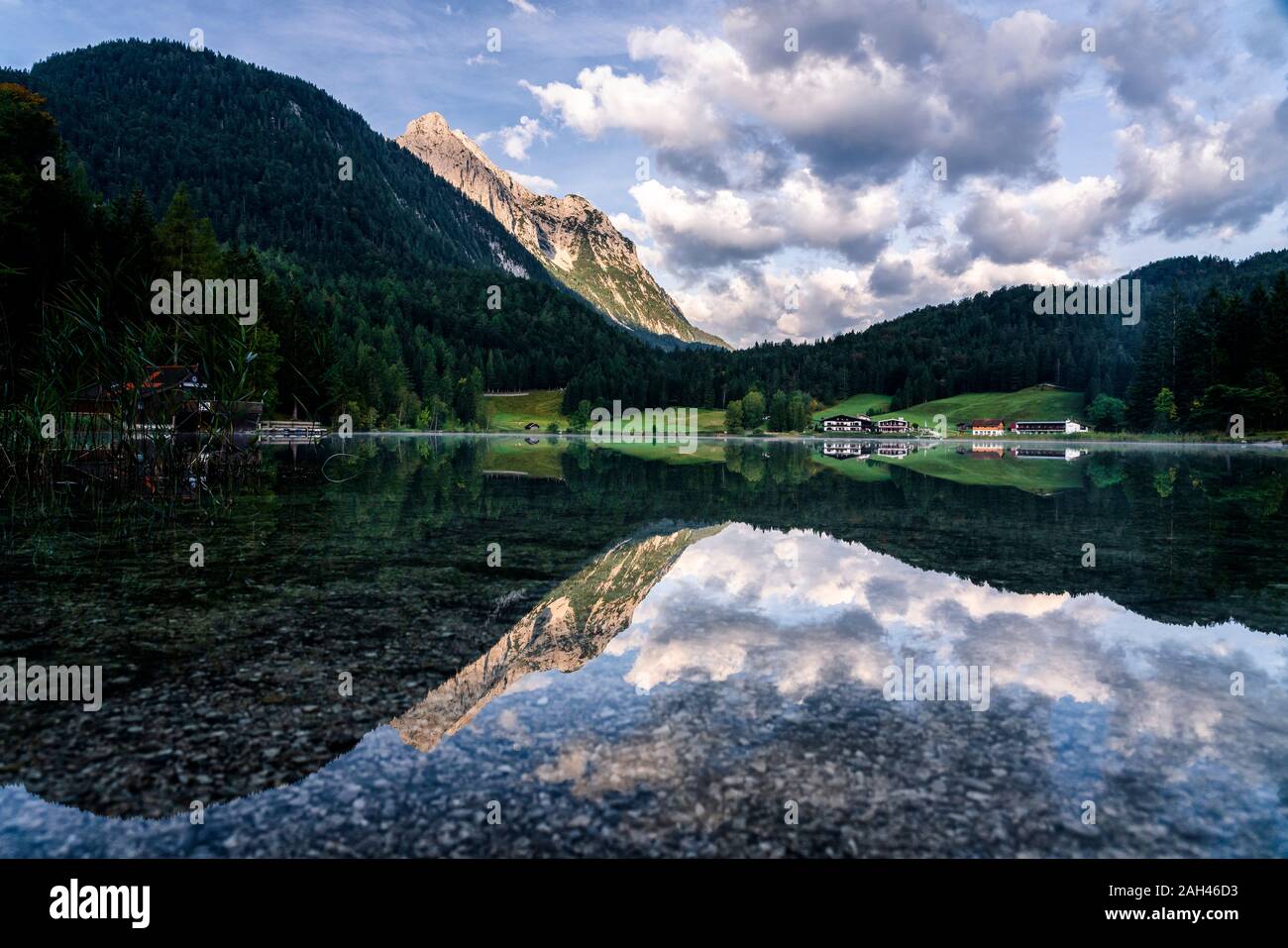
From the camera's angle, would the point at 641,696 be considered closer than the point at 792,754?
No

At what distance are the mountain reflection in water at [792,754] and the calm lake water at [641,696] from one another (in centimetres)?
4

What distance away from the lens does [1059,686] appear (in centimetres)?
973

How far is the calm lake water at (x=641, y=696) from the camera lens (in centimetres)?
611

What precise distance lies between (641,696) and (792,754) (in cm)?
234

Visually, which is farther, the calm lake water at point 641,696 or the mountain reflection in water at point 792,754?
the calm lake water at point 641,696

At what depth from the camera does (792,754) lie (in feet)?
24.5

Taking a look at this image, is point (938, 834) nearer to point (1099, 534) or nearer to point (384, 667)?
point (384, 667)

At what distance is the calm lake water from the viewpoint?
240 inches

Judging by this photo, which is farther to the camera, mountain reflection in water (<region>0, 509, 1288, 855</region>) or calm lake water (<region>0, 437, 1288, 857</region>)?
calm lake water (<region>0, 437, 1288, 857</region>)

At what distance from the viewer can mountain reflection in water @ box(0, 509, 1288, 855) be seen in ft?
19.4

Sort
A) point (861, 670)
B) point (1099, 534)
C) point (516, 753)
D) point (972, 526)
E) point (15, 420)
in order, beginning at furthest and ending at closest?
1. point (15, 420)
2. point (972, 526)
3. point (1099, 534)
4. point (861, 670)
5. point (516, 753)

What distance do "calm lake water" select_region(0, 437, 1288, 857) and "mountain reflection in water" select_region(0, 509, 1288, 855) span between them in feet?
0.13
